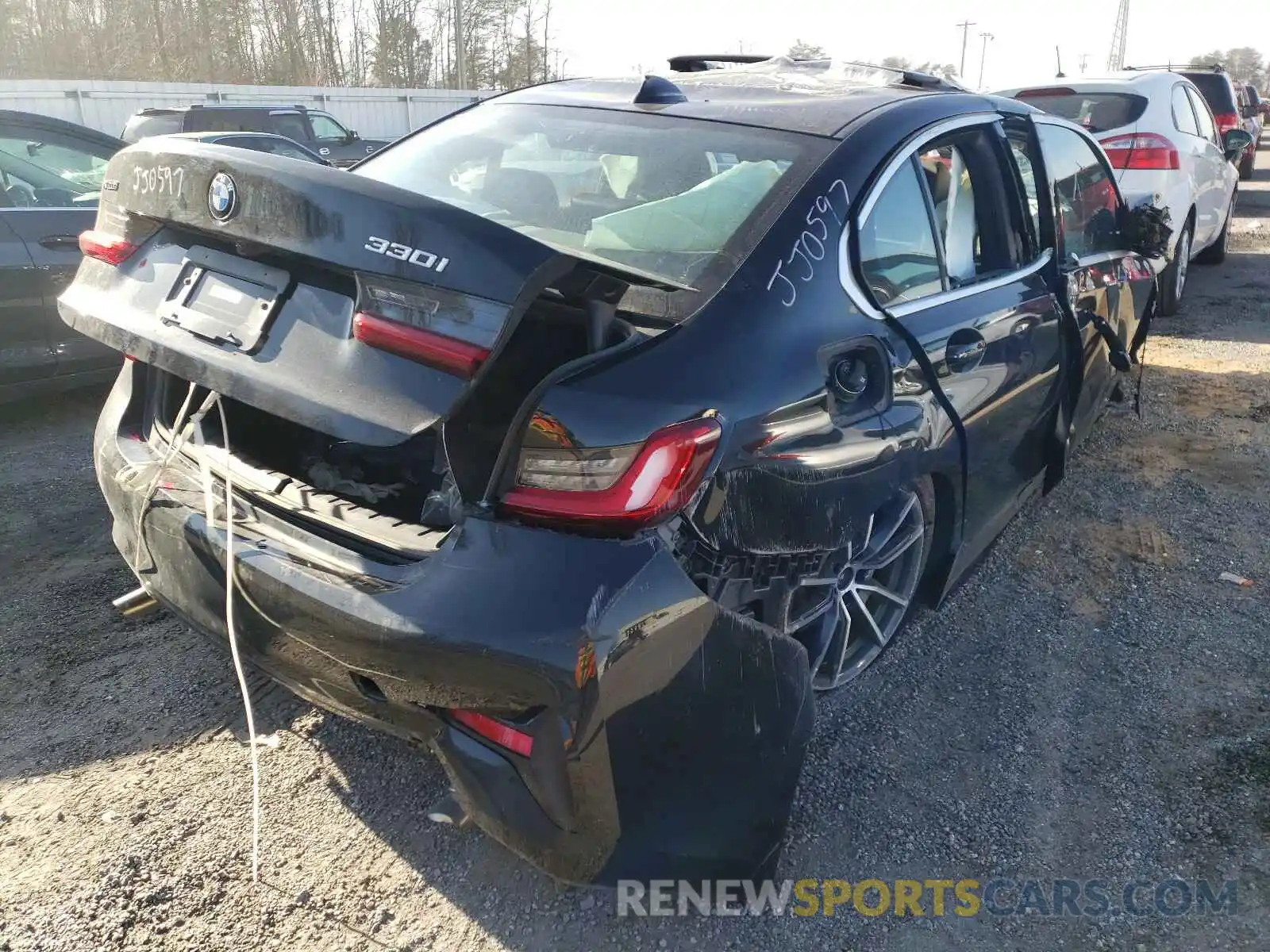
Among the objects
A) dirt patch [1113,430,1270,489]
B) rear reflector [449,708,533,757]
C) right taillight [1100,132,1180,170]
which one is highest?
right taillight [1100,132,1180,170]

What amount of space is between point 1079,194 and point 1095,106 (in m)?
4.50

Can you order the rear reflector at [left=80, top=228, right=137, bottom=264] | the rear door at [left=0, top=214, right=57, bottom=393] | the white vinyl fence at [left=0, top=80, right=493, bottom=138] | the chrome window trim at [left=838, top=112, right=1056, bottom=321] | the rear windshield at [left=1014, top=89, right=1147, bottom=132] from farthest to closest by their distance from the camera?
the white vinyl fence at [left=0, top=80, right=493, bottom=138]
the rear windshield at [left=1014, top=89, right=1147, bottom=132]
the rear door at [left=0, top=214, right=57, bottom=393]
the rear reflector at [left=80, top=228, right=137, bottom=264]
the chrome window trim at [left=838, top=112, right=1056, bottom=321]

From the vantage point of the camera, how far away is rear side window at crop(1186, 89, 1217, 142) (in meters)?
8.26

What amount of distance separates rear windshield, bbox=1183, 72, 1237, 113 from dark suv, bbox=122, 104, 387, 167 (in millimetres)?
10347

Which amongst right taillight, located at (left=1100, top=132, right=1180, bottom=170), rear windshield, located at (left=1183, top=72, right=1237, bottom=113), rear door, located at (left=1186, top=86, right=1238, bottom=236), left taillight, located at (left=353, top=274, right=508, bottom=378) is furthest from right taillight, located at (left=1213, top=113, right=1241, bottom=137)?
left taillight, located at (left=353, top=274, right=508, bottom=378)

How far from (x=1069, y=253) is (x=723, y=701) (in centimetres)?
255

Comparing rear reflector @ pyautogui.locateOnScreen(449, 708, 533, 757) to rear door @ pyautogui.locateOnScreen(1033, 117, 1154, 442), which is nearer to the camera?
rear reflector @ pyautogui.locateOnScreen(449, 708, 533, 757)

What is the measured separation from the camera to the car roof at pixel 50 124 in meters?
4.84

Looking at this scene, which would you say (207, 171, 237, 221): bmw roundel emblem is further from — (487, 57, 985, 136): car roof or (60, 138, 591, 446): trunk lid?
(487, 57, 985, 136): car roof

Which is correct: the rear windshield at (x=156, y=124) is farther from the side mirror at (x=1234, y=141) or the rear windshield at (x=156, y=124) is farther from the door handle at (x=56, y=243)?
the side mirror at (x=1234, y=141)

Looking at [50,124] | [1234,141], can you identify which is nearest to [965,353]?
[50,124]

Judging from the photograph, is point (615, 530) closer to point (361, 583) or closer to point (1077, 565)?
point (361, 583)

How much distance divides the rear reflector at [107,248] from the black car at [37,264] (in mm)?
2468

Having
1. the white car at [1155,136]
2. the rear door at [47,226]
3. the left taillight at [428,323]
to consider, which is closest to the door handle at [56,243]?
the rear door at [47,226]
